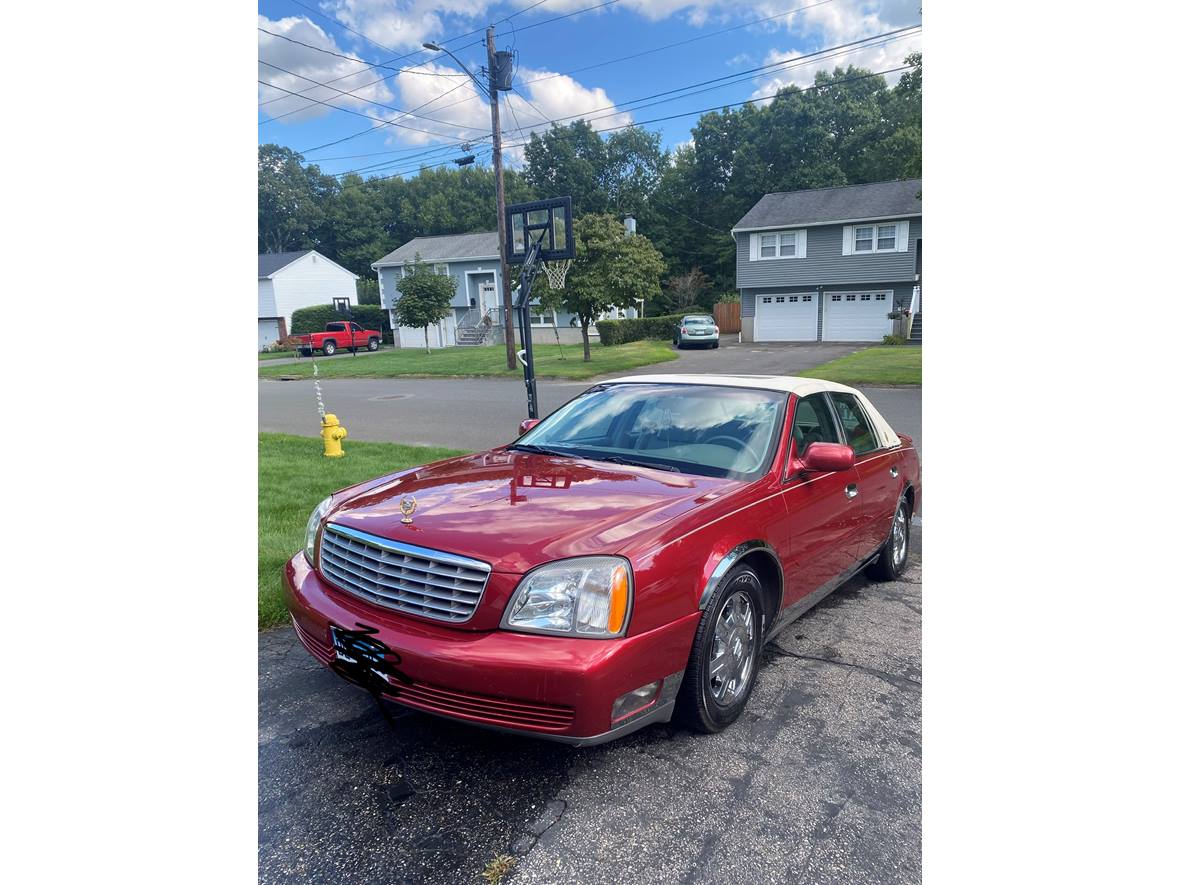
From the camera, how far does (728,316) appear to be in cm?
3775

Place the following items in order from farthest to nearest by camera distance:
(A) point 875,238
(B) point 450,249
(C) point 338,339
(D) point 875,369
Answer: (B) point 450,249, (C) point 338,339, (A) point 875,238, (D) point 875,369

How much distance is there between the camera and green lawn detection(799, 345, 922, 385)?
50.6 feet

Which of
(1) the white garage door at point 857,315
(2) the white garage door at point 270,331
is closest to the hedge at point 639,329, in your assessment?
(1) the white garage door at point 857,315

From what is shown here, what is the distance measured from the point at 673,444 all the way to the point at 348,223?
54836 mm

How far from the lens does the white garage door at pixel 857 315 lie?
28.7 metres

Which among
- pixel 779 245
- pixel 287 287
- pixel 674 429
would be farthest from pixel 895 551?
pixel 287 287

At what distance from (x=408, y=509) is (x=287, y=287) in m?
47.1

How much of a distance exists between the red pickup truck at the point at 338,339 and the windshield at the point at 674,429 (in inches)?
1305

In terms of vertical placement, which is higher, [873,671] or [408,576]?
[408,576]

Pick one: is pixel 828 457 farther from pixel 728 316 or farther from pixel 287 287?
pixel 287 287

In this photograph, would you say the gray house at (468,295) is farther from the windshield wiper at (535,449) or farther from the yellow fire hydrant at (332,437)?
the windshield wiper at (535,449)

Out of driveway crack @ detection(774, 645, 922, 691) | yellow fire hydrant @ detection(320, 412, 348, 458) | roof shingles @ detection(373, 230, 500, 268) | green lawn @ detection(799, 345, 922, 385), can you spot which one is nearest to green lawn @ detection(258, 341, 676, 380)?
green lawn @ detection(799, 345, 922, 385)

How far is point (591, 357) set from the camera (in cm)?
2525

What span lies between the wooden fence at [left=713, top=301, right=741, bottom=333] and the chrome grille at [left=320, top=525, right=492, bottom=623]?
118ft
